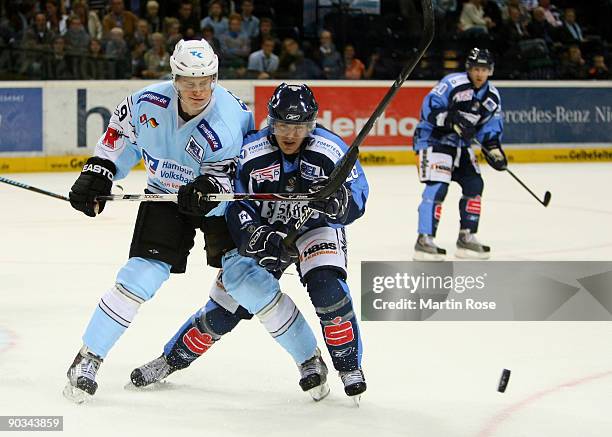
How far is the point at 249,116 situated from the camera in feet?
12.9

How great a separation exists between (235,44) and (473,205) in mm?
5157

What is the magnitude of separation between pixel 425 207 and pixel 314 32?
5601 millimetres

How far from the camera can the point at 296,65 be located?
1162 cm

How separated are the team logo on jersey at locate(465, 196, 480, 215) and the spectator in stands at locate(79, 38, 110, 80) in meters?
4.86

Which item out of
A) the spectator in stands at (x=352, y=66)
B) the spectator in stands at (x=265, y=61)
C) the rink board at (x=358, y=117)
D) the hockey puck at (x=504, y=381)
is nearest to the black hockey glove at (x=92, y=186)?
the hockey puck at (x=504, y=381)

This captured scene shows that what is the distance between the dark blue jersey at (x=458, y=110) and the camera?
6.80 meters

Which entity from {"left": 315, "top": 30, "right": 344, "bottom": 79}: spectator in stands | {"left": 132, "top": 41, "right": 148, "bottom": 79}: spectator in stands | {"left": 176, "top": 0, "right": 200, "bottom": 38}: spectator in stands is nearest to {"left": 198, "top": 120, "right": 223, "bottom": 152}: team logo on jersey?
{"left": 132, "top": 41, "right": 148, "bottom": 79}: spectator in stands

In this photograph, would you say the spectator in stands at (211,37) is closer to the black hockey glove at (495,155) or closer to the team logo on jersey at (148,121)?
the black hockey glove at (495,155)

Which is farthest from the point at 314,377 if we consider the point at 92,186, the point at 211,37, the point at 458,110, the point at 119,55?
the point at 211,37

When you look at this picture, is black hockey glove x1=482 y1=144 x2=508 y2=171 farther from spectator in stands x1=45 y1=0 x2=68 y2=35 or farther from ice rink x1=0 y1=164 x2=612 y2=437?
spectator in stands x1=45 y1=0 x2=68 y2=35

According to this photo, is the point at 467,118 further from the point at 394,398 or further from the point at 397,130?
the point at 397,130

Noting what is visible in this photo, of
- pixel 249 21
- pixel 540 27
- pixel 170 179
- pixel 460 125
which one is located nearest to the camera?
pixel 170 179

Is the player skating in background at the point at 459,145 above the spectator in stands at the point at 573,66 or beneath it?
above

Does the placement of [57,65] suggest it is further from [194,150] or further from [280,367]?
[194,150]
